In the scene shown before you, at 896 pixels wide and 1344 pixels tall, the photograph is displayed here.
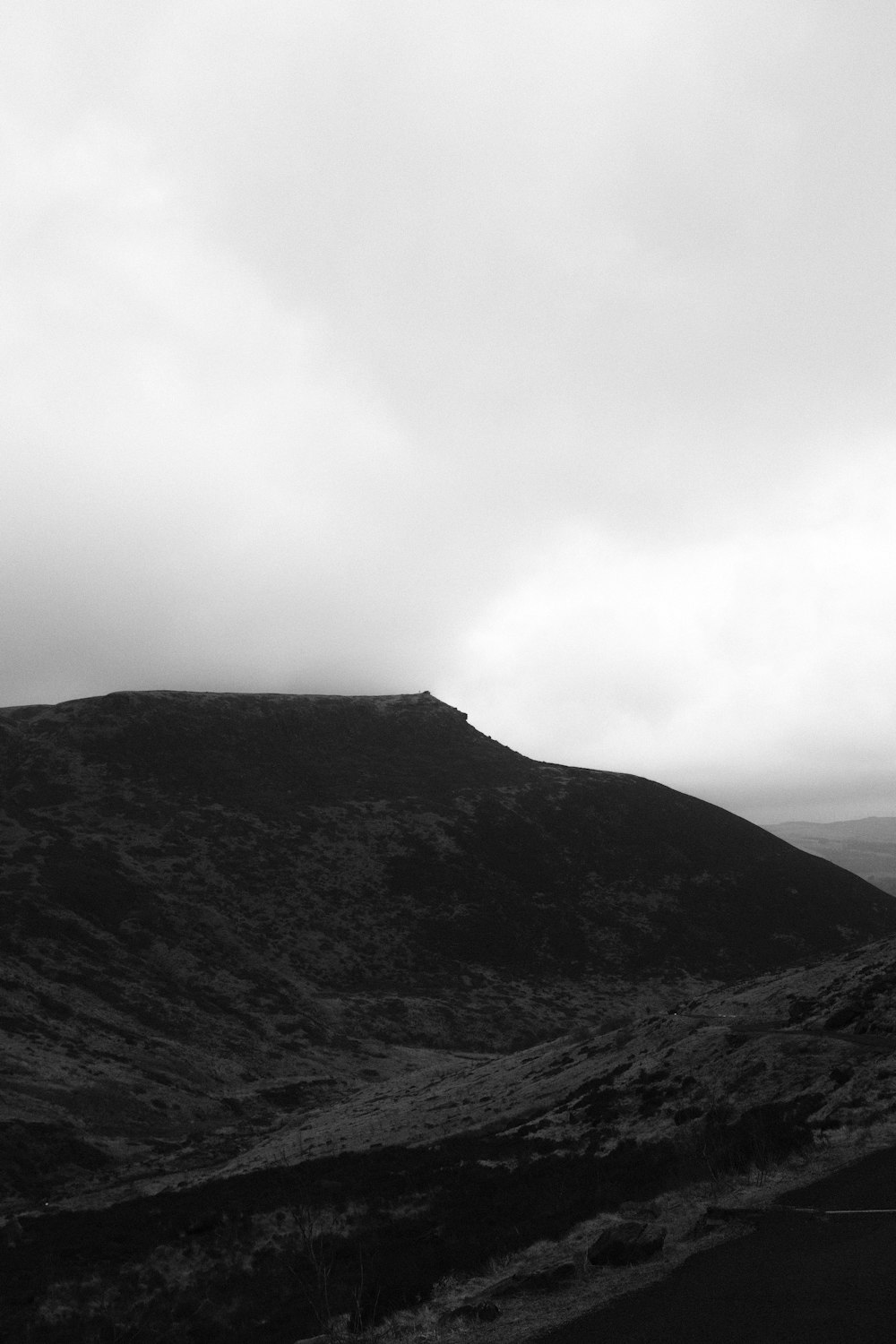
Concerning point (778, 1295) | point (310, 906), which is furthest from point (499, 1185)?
point (310, 906)

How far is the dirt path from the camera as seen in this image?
960 centimetres

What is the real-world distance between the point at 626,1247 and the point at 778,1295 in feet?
9.66

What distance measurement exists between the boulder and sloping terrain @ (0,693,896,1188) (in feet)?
126

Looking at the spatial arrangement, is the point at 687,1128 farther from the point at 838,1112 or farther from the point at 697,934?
the point at 697,934

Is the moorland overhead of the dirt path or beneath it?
beneath

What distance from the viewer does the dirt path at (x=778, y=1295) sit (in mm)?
9602

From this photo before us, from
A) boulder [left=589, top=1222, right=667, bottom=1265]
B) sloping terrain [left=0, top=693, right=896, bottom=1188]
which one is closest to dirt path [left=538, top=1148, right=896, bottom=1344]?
boulder [left=589, top=1222, right=667, bottom=1265]

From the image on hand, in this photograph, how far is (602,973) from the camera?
108312 millimetres

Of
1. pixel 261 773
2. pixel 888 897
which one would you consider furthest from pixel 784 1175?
pixel 888 897

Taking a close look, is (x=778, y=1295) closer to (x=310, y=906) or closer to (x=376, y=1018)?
(x=376, y=1018)

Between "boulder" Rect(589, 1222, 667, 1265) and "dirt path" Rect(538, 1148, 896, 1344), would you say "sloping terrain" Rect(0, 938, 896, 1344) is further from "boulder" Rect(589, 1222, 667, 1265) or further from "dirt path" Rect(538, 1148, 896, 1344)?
"dirt path" Rect(538, 1148, 896, 1344)

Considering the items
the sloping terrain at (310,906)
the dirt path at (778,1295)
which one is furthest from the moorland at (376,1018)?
the dirt path at (778,1295)

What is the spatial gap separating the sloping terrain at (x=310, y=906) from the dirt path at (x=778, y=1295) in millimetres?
40396

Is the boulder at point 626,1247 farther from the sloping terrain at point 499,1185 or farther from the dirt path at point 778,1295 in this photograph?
the dirt path at point 778,1295
